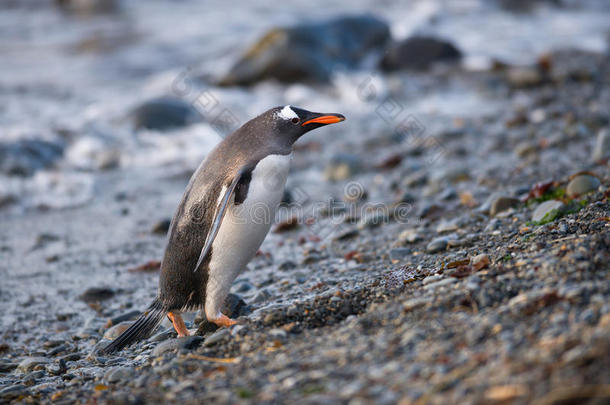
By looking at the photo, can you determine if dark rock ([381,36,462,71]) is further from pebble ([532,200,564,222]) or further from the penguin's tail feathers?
the penguin's tail feathers

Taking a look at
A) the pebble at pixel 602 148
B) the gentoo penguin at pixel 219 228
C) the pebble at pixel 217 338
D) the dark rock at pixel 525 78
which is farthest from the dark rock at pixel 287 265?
the dark rock at pixel 525 78

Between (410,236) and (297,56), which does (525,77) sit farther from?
(410,236)

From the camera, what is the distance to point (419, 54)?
13195mm

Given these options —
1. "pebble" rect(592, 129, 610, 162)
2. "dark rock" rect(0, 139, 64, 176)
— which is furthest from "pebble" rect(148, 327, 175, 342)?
"dark rock" rect(0, 139, 64, 176)

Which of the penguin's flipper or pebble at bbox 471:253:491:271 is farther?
the penguin's flipper

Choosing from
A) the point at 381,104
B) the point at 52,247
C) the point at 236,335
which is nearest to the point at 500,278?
the point at 236,335

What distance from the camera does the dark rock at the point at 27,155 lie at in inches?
348

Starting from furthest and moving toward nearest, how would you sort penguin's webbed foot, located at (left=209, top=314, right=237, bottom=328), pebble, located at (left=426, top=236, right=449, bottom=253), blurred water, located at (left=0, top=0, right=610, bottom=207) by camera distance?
1. blurred water, located at (left=0, top=0, right=610, bottom=207)
2. pebble, located at (left=426, top=236, right=449, bottom=253)
3. penguin's webbed foot, located at (left=209, top=314, right=237, bottom=328)

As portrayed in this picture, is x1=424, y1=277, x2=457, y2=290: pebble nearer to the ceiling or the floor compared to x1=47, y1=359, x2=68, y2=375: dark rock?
nearer to the floor

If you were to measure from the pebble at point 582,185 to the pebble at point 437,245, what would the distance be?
1.09 meters

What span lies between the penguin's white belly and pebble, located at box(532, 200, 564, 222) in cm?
196

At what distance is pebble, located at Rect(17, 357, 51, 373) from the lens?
428 centimetres

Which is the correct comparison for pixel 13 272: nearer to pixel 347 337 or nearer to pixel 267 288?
pixel 267 288

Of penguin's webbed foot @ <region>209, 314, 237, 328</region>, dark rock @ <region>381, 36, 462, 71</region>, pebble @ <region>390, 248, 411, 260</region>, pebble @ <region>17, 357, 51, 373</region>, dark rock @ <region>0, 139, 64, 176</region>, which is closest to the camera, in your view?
penguin's webbed foot @ <region>209, 314, 237, 328</region>
